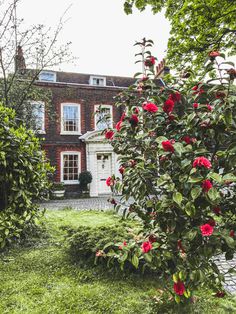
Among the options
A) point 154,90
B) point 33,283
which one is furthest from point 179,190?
point 33,283

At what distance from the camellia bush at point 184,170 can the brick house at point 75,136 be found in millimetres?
13949

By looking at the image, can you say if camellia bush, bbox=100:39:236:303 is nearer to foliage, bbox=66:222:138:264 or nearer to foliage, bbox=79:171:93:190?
foliage, bbox=66:222:138:264

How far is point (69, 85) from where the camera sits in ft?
55.6

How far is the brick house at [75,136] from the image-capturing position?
16531 millimetres

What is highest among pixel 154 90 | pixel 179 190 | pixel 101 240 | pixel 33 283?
pixel 154 90

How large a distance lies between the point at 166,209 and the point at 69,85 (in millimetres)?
16399

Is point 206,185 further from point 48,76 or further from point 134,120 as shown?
point 48,76

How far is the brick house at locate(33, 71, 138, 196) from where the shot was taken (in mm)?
16531

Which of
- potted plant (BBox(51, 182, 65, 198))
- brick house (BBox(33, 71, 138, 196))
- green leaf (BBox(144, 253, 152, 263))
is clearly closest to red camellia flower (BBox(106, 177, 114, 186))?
green leaf (BBox(144, 253, 152, 263))

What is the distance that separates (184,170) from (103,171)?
1572 centimetres

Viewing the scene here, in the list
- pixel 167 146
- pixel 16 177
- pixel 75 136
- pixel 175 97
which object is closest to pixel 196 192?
pixel 167 146

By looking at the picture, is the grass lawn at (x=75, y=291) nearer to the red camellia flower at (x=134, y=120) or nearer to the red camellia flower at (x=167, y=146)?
the red camellia flower at (x=167, y=146)

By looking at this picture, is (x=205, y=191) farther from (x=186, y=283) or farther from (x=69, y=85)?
(x=69, y=85)

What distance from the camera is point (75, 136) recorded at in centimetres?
1716
